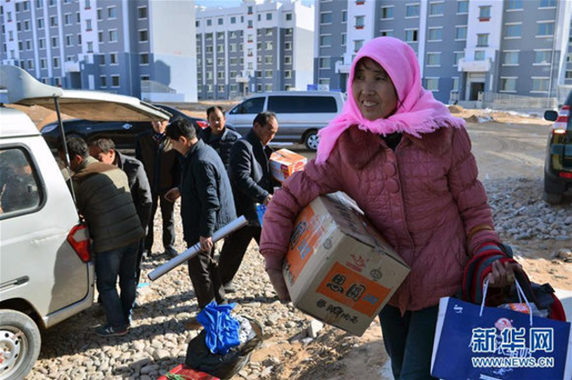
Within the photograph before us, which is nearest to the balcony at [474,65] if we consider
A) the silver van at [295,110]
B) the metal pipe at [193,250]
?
the silver van at [295,110]

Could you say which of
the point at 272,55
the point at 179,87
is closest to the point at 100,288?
the point at 179,87

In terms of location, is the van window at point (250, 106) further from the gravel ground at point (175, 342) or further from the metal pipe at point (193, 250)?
the metal pipe at point (193, 250)

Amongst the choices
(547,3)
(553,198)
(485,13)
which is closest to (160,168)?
(553,198)

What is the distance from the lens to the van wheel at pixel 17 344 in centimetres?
314

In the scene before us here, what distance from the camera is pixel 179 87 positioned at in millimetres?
55344

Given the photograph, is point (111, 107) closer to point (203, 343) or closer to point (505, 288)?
point (203, 343)

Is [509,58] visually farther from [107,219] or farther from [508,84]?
[107,219]

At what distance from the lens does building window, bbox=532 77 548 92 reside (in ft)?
145

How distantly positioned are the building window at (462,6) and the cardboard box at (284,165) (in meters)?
47.8

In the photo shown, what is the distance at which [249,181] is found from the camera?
4.48 metres

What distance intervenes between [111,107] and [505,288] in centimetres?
328

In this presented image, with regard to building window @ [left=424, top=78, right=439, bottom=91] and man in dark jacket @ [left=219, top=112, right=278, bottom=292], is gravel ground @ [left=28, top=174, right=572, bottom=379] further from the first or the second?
building window @ [left=424, top=78, right=439, bottom=91]

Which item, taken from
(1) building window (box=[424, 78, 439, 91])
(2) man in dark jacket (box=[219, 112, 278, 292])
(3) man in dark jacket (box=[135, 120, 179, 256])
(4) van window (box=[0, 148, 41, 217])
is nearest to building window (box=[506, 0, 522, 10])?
(1) building window (box=[424, 78, 439, 91])

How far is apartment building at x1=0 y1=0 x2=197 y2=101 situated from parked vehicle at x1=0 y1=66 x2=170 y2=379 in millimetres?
50375
